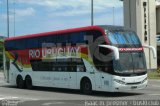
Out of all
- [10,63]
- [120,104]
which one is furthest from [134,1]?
[120,104]

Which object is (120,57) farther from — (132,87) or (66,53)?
(66,53)

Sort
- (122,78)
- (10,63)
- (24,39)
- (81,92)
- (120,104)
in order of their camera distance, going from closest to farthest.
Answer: (120,104), (122,78), (81,92), (24,39), (10,63)

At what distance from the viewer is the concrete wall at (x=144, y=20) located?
172 ft

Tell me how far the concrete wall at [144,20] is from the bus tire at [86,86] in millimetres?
28232

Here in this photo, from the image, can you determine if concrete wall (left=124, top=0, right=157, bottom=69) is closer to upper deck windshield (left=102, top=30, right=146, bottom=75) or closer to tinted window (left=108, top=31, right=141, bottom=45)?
tinted window (left=108, top=31, right=141, bottom=45)

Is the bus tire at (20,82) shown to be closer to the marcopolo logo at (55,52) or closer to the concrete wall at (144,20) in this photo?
the marcopolo logo at (55,52)

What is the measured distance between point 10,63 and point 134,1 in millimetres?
24047

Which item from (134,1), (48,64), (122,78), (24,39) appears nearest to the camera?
(122,78)

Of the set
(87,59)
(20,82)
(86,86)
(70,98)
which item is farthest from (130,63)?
(20,82)

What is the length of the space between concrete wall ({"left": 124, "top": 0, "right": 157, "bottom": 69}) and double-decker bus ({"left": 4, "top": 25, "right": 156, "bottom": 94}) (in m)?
24.8

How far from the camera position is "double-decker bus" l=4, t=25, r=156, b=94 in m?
22.4

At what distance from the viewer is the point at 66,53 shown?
2558cm

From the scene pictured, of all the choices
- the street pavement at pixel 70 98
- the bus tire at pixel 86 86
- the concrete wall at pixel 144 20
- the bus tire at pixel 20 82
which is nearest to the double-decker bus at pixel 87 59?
the bus tire at pixel 86 86

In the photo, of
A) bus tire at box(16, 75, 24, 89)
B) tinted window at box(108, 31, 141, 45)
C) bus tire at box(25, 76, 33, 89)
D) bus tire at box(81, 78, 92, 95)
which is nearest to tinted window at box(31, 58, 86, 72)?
bus tire at box(81, 78, 92, 95)
